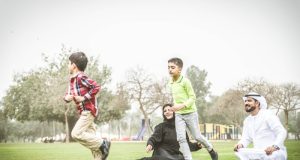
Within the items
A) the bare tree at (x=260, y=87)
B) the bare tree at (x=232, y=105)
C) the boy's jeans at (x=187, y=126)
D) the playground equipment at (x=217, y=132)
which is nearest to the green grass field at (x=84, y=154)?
the boy's jeans at (x=187, y=126)

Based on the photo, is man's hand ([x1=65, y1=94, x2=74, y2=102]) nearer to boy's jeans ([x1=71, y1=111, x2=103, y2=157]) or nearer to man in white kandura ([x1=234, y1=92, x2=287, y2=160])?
boy's jeans ([x1=71, y1=111, x2=103, y2=157])

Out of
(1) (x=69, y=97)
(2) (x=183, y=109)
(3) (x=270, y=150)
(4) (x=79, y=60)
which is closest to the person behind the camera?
(3) (x=270, y=150)

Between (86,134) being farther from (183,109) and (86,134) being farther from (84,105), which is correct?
(183,109)

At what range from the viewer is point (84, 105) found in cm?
566

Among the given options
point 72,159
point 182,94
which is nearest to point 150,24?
point 72,159

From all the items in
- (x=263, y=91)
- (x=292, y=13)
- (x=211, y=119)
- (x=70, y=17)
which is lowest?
(x=211, y=119)

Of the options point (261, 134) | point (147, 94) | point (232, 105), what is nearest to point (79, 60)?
point (261, 134)

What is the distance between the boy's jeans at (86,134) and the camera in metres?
5.48

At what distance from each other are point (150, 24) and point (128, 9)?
5235 millimetres

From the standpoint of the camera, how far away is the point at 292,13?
2255 cm

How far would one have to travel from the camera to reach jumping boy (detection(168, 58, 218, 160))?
20.3 feet

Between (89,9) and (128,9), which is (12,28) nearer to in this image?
(89,9)

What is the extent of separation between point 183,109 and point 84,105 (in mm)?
1730

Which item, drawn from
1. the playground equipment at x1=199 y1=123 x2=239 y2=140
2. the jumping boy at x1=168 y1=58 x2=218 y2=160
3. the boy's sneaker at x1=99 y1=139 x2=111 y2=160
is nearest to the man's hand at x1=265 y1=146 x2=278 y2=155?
the jumping boy at x1=168 y1=58 x2=218 y2=160
